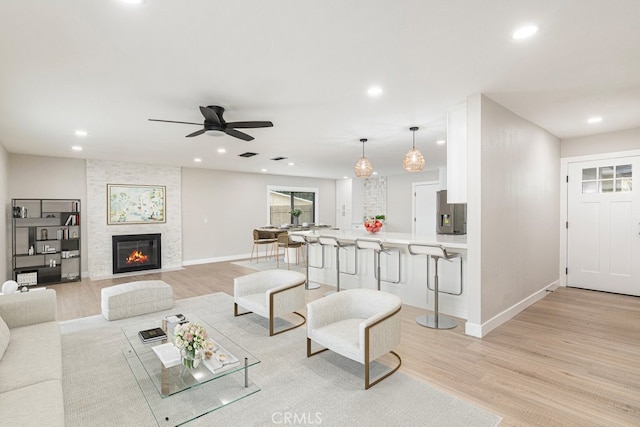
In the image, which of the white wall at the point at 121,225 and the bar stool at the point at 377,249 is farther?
the white wall at the point at 121,225

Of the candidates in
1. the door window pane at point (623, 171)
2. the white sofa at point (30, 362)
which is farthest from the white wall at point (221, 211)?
the door window pane at point (623, 171)

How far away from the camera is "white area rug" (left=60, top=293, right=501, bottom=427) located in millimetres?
2129

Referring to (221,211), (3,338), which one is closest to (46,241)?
(221,211)

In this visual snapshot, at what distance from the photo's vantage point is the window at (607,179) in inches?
194

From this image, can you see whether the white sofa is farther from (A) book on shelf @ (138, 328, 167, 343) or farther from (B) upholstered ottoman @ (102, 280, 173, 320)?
(B) upholstered ottoman @ (102, 280, 173, 320)

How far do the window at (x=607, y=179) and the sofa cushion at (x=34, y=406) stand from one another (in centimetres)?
699

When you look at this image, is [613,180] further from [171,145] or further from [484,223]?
[171,145]

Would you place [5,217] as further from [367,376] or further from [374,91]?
[367,376]

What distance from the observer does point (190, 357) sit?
7.52ft

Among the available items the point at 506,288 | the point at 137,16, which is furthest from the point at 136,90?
the point at 506,288

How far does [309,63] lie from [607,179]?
5.33 m

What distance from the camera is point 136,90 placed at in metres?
3.17

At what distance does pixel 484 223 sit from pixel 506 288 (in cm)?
106

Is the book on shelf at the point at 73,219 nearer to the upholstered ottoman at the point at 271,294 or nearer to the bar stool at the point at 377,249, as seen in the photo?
the upholstered ottoman at the point at 271,294
